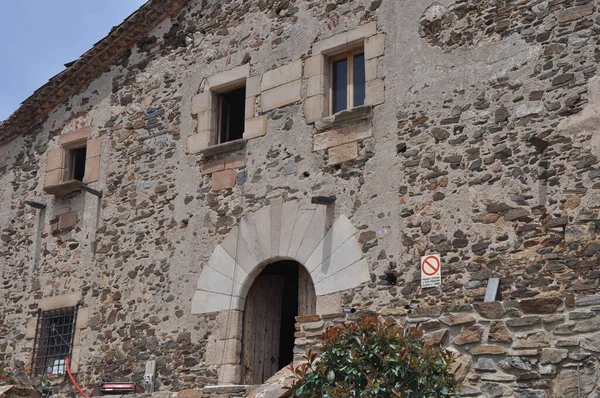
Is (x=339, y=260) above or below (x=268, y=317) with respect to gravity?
above

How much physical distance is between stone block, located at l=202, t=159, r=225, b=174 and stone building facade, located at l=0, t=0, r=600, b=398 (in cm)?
3

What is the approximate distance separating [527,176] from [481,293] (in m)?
1.22

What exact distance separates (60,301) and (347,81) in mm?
5112

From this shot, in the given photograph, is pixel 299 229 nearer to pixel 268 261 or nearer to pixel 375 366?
pixel 268 261

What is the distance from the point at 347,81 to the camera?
10.3m

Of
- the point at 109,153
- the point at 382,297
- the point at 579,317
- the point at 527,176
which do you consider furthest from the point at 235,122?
the point at 579,317

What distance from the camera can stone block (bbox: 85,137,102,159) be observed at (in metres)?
12.6

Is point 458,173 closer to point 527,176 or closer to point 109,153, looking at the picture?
point 527,176

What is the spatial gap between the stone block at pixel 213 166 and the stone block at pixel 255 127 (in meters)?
0.47

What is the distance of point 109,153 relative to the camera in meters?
12.4

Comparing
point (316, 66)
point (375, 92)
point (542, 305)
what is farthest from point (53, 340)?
point (542, 305)

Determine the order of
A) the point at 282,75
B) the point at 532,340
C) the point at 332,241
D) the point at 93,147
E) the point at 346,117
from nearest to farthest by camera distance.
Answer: the point at 532,340 < the point at 332,241 < the point at 346,117 < the point at 282,75 < the point at 93,147

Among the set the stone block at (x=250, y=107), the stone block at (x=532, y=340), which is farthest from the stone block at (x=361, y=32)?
the stone block at (x=532, y=340)

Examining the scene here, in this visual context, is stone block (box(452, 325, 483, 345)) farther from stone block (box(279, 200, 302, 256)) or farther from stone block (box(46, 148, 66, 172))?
stone block (box(46, 148, 66, 172))
